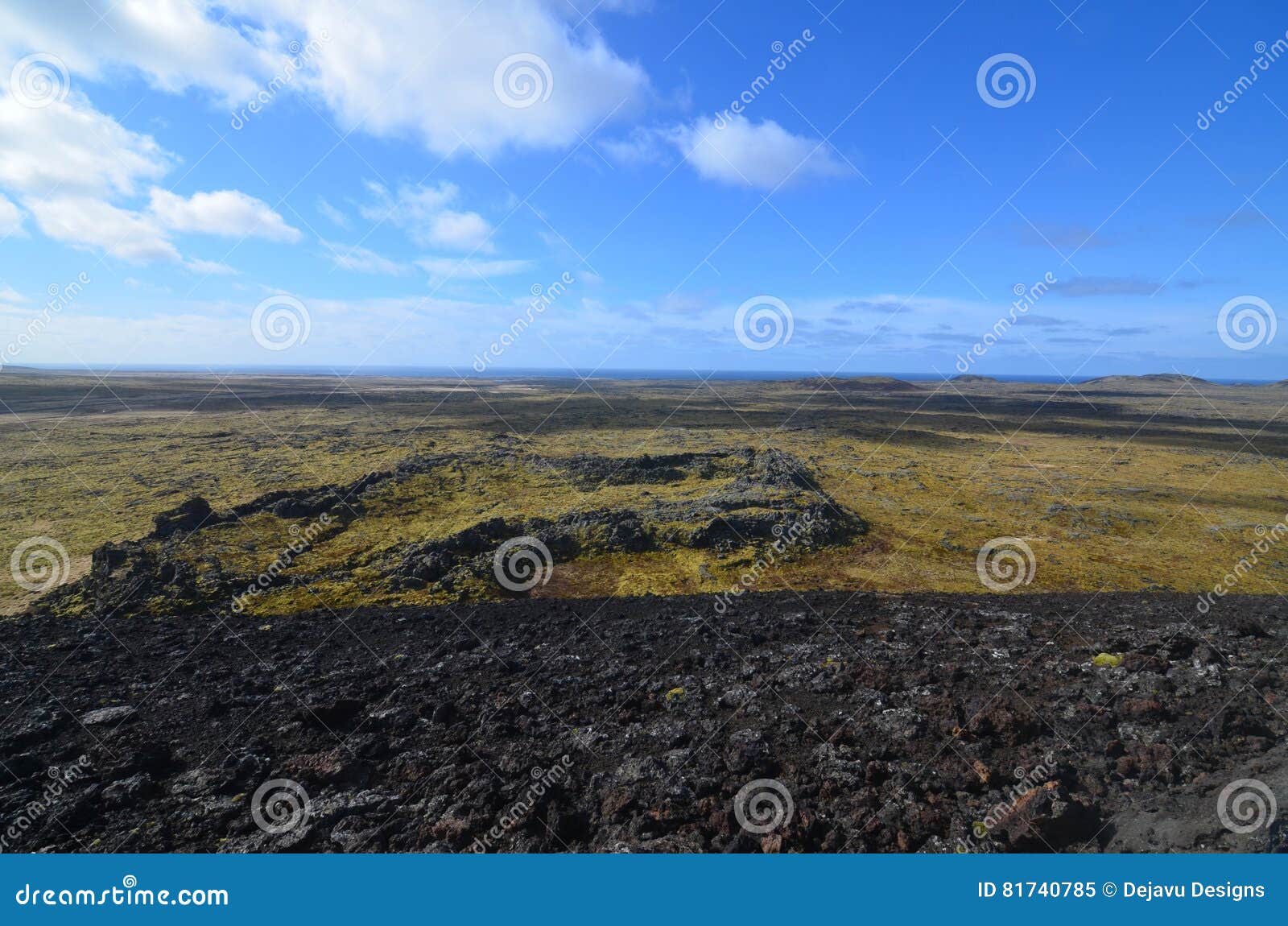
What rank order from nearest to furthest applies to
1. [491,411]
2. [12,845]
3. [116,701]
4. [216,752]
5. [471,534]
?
1. [12,845]
2. [216,752]
3. [116,701]
4. [471,534]
5. [491,411]

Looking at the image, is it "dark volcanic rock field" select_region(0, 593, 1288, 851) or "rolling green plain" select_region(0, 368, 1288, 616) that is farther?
"rolling green plain" select_region(0, 368, 1288, 616)

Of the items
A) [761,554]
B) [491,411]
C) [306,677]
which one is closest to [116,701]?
[306,677]

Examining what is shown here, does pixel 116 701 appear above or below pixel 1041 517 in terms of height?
below

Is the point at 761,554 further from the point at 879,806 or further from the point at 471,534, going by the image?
the point at 879,806

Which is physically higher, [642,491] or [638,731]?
[642,491]

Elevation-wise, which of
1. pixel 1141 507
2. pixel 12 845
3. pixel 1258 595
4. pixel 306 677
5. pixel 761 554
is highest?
pixel 1141 507

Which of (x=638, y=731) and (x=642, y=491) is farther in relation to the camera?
(x=642, y=491)

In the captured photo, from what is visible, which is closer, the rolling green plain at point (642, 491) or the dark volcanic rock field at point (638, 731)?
the dark volcanic rock field at point (638, 731)

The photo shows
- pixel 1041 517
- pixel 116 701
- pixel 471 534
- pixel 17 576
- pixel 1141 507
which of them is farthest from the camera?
pixel 1141 507
